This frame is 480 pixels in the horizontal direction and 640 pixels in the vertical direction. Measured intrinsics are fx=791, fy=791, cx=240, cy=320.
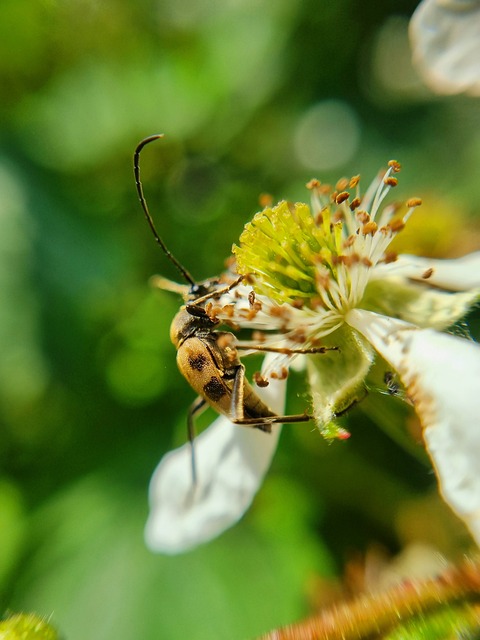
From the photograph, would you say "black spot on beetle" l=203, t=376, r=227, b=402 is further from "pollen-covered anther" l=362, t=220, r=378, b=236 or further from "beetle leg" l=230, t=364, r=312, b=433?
"pollen-covered anther" l=362, t=220, r=378, b=236

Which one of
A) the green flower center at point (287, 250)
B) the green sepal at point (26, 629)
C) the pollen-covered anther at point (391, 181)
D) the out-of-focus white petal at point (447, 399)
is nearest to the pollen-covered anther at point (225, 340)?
the green flower center at point (287, 250)

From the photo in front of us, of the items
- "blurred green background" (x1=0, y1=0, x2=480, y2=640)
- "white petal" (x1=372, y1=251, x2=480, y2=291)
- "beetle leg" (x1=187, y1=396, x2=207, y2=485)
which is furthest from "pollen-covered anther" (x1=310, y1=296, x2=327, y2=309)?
"blurred green background" (x1=0, y1=0, x2=480, y2=640)

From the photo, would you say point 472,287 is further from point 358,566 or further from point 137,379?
point 137,379

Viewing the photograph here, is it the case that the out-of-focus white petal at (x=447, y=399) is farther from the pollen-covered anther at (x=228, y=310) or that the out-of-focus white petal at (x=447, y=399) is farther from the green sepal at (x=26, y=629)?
the green sepal at (x=26, y=629)

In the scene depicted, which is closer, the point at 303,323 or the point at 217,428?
the point at 303,323

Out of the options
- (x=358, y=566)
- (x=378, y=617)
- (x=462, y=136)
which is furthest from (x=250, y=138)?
(x=378, y=617)

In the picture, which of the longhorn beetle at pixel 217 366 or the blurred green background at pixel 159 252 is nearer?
the longhorn beetle at pixel 217 366
